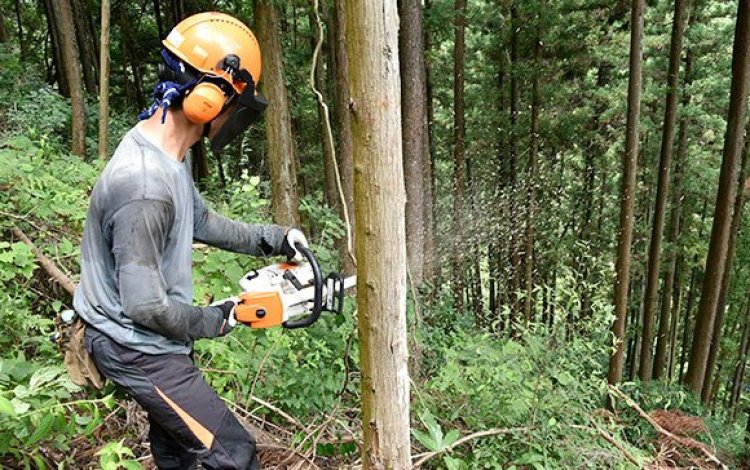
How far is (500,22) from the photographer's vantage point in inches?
607

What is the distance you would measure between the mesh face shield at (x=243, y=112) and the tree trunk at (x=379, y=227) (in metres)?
0.66

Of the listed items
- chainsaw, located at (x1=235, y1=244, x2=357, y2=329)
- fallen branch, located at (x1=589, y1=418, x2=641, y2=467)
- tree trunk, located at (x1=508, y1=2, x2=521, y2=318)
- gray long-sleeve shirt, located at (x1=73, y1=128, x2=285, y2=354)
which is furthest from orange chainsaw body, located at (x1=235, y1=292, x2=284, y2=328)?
tree trunk, located at (x1=508, y1=2, x2=521, y2=318)

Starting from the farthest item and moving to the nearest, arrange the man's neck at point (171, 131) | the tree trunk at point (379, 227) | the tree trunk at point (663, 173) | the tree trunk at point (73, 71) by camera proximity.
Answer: the tree trunk at point (663, 173)
the tree trunk at point (73, 71)
the man's neck at point (171, 131)
the tree trunk at point (379, 227)

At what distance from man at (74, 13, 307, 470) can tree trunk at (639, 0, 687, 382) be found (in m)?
9.70

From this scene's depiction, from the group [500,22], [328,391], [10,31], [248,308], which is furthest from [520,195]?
[10,31]

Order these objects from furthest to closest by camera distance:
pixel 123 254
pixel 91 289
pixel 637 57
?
pixel 637 57
pixel 91 289
pixel 123 254

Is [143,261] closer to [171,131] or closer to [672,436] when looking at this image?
[171,131]

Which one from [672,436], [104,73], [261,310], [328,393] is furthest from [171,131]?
[104,73]

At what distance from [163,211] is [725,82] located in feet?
54.7

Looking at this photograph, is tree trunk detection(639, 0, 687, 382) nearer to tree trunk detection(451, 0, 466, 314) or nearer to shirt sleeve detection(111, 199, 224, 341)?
tree trunk detection(451, 0, 466, 314)

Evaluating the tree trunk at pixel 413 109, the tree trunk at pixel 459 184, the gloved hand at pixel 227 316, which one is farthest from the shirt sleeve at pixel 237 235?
the tree trunk at pixel 459 184

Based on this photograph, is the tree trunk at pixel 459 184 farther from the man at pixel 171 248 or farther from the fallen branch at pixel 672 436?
the man at pixel 171 248

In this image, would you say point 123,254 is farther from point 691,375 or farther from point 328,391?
point 691,375

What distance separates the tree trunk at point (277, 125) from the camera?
732 cm
